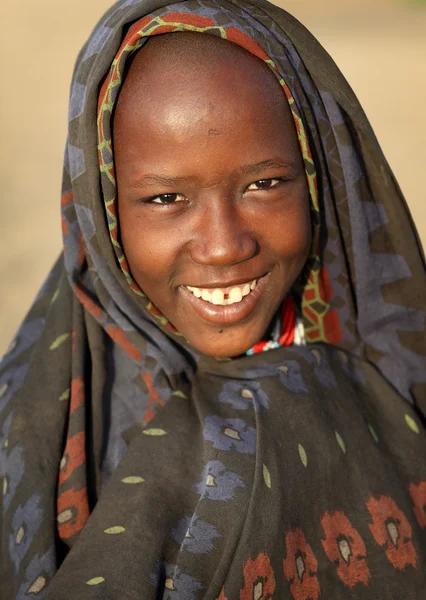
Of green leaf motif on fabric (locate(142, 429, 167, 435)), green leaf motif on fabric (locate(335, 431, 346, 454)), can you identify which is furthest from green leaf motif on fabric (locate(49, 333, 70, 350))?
green leaf motif on fabric (locate(335, 431, 346, 454))

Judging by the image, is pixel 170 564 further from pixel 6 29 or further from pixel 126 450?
pixel 6 29

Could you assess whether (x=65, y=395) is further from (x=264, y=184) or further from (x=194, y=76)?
(x=194, y=76)

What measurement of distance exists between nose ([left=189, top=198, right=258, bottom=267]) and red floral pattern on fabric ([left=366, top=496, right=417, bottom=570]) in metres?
0.69

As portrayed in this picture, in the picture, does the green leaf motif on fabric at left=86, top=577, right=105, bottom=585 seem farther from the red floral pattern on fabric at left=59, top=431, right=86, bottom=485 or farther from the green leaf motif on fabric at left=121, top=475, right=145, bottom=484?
the red floral pattern on fabric at left=59, top=431, right=86, bottom=485

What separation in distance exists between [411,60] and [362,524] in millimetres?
9636

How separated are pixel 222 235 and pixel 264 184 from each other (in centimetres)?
17

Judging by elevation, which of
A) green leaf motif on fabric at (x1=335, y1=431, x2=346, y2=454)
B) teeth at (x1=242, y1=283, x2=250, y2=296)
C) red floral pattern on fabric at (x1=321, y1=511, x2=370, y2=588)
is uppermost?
teeth at (x1=242, y1=283, x2=250, y2=296)

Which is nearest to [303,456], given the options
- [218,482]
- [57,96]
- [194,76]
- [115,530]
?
[218,482]

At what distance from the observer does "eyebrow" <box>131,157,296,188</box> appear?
5.33ft

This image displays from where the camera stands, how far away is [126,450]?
6.04 feet

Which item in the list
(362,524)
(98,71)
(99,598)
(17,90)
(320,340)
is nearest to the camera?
(99,598)

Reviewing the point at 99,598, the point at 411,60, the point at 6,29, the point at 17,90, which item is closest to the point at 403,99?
the point at 411,60

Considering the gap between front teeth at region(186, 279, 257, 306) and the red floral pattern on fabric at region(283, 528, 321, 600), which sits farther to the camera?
the gap between front teeth at region(186, 279, 257, 306)

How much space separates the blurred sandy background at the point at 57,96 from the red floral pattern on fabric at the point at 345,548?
3297mm
